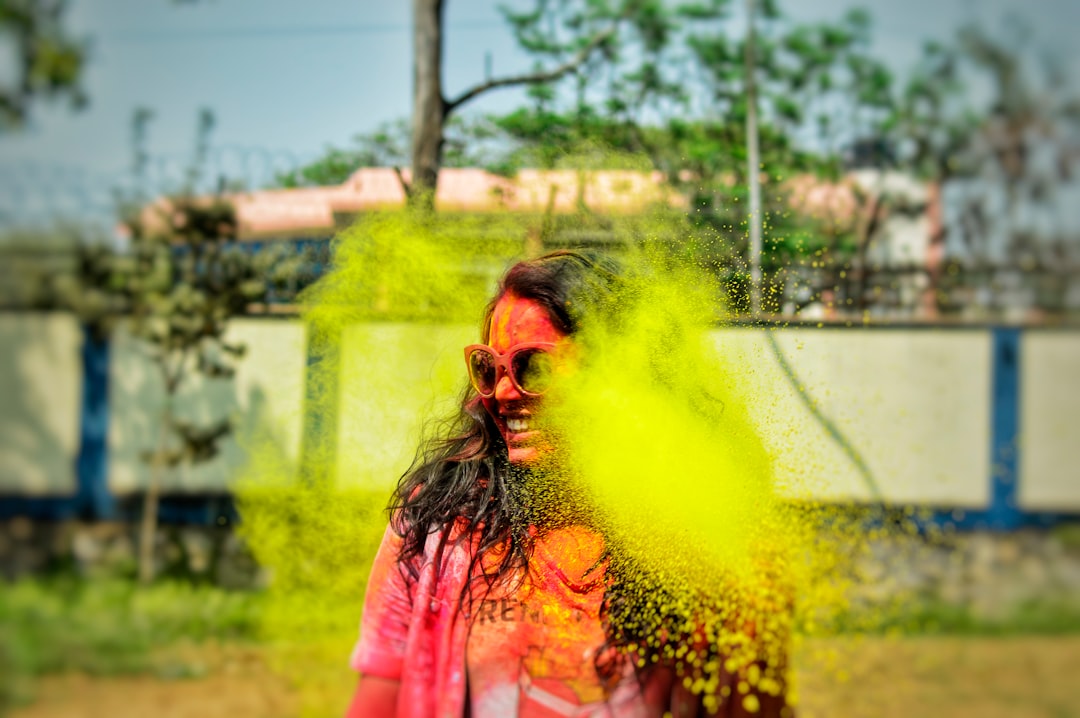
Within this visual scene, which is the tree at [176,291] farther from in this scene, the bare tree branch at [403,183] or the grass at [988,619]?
the grass at [988,619]

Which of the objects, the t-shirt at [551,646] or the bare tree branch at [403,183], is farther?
the bare tree branch at [403,183]

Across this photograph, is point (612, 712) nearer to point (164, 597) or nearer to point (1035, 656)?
point (1035, 656)

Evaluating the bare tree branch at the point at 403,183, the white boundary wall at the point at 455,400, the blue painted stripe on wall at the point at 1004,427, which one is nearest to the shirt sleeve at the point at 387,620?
the white boundary wall at the point at 455,400

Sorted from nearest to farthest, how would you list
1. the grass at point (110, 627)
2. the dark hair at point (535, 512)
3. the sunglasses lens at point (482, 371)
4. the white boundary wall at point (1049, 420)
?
the dark hair at point (535, 512), the sunglasses lens at point (482, 371), the white boundary wall at point (1049, 420), the grass at point (110, 627)

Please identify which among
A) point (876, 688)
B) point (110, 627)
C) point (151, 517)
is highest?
point (151, 517)

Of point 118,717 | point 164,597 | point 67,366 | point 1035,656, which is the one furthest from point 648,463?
point 67,366

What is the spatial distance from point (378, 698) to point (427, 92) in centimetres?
185

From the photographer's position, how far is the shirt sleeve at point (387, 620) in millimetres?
1194

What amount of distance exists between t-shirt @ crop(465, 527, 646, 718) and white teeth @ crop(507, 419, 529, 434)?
0.17m

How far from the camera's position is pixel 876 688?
242 centimetres

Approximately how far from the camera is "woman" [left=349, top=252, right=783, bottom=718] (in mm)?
1103

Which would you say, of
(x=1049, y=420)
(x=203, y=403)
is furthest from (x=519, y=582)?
(x=203, y=403)

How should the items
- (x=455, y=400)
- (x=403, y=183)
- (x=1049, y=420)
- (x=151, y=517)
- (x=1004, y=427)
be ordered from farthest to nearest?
(x=151, y=517) → (x=1004, y=427) → (x=1049, y=420) → (x=403, y=183) → (x=455, y=400)

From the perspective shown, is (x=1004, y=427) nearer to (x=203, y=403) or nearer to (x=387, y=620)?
(x=387, y=620)
